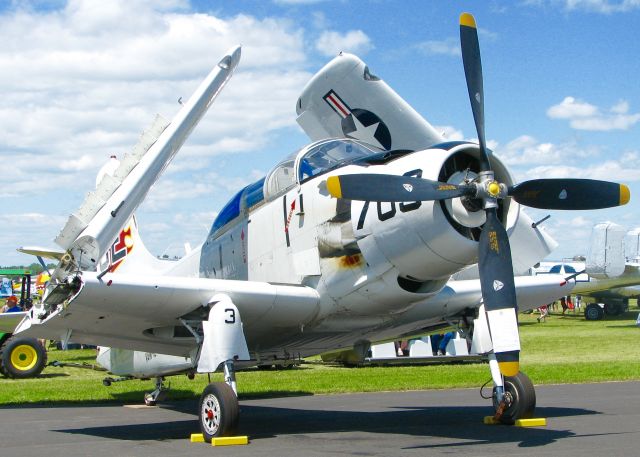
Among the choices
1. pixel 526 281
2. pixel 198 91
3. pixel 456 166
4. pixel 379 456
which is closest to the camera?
pixel 379 456

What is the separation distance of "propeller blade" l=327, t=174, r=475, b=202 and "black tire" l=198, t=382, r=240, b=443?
8.49ft

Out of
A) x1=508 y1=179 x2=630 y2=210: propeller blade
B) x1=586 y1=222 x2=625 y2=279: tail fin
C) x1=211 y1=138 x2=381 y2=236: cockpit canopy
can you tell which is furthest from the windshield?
x1=586 y1=222 x2=625 y2=279: tail fin

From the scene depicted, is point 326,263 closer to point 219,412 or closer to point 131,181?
point 219,412

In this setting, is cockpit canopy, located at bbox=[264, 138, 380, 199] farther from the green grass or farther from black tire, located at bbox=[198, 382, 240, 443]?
the green grass

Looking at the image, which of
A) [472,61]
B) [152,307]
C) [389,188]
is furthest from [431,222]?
[152,307]

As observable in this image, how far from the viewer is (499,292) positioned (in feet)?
29.2

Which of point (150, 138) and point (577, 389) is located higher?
point (150, 138)

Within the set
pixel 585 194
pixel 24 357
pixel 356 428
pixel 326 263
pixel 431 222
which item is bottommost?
pixel 356 428

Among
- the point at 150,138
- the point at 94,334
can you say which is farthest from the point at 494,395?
the point at 150,138

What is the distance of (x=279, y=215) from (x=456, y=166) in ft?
9.01

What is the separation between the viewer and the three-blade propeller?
8.43 m

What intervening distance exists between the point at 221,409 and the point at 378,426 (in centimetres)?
255

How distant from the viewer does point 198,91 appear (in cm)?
1323

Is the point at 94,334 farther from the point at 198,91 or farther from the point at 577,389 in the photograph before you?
the point at 577,389
